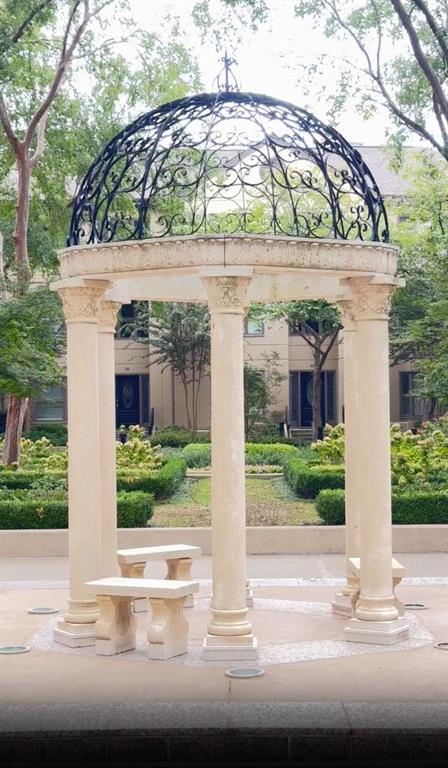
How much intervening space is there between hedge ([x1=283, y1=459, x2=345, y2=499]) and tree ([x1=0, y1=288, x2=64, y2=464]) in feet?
20.0

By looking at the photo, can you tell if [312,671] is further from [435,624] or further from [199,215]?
[199,215]

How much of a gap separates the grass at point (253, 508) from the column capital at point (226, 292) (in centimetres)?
1003

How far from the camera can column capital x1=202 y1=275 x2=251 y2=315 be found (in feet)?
37.4

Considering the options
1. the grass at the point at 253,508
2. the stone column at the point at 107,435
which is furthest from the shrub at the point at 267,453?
the stone column at the point at 107,435

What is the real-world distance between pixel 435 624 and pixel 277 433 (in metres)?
31.6

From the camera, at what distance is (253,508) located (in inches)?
907

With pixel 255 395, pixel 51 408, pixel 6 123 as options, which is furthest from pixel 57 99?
pixel 51 408

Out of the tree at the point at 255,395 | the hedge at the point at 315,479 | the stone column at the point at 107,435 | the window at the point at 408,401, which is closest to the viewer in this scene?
the stone column at the point at 107,435

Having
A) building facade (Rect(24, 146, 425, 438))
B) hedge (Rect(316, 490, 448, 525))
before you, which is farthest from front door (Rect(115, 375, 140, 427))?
hedge (Rect(316, 490, 448, 525))

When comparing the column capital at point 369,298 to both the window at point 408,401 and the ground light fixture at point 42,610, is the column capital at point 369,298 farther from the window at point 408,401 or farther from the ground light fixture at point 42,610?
the window at point 408,401

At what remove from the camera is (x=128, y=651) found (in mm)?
11953

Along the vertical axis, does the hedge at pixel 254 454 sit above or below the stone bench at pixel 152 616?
above

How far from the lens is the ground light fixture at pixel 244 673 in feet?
35.3

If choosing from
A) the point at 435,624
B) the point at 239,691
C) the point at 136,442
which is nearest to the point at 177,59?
the point at 136,442
